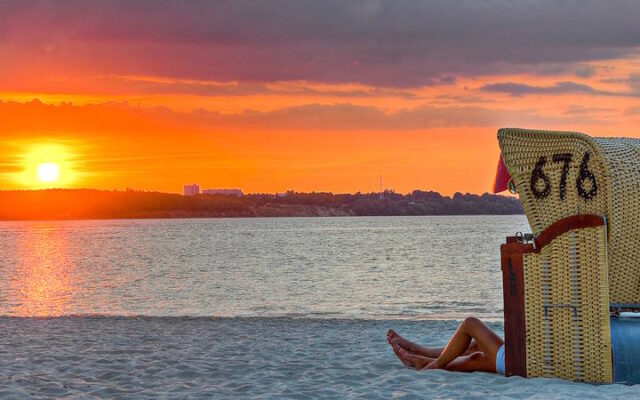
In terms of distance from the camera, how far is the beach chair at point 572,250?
7332mm

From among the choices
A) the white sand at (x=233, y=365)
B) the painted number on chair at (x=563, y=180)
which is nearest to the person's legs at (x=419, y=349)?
the white sand at (x=233, y=365)

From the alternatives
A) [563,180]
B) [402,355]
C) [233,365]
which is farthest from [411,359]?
[563,180]

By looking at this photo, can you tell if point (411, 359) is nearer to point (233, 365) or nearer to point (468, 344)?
point (468, 344)

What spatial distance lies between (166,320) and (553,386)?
9386 mm

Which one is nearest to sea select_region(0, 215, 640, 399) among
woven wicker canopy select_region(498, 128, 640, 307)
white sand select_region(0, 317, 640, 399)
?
white sand select_region(0, 317, 640, 399)

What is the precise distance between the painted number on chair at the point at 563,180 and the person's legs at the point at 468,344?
156 cm

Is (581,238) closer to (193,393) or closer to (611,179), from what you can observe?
(611,179)

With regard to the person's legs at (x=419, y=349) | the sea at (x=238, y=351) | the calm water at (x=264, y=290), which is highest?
the person's legs at (x=419, y=349)

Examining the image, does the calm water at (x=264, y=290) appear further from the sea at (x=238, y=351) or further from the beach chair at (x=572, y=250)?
the beach chair at (x=572, y=250)

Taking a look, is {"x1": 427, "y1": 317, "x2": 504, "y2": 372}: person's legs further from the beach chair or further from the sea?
the beach chair

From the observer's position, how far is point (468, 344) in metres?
8.49

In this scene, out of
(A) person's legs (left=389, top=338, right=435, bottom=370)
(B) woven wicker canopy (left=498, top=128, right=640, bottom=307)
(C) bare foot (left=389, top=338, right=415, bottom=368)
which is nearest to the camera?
(B) woven wicker canopy (left=498, top=128, right=640, bottom=307)

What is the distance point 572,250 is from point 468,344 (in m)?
1.69

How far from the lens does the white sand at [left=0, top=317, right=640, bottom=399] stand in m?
7.88
